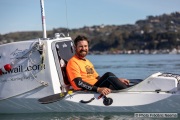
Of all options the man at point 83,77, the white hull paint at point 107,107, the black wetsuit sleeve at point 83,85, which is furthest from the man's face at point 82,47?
the white hull paint at point 107,107

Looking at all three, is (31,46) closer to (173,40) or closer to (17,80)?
(17,80)

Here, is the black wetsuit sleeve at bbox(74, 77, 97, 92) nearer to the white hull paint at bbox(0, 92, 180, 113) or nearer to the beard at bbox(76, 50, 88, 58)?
the white hull paint at bbox(0, 92, 180, 113)

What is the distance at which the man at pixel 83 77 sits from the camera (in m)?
8.33

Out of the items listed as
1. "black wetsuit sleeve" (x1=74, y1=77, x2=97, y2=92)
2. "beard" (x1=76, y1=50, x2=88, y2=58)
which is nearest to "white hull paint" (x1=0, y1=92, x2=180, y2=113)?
"black wetsuit sleeve" (x1=74, y1=77, x2=97, y2=92)

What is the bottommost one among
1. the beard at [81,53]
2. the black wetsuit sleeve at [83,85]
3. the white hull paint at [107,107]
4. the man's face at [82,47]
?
the white hull paint at [107,107]

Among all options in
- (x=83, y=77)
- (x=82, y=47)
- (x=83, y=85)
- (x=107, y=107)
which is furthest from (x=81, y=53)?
(x=107, y=107)

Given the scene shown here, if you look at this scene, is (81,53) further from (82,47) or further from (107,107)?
(107,107)

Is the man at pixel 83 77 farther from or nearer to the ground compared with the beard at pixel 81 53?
nearer to the ground

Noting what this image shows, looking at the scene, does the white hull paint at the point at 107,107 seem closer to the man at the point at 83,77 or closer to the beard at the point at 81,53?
the man at the point at 83,77

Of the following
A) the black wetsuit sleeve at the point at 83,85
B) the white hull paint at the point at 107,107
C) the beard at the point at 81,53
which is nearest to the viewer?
the white hull paint at the point at 107,107

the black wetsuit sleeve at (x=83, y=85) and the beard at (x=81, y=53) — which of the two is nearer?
the black wetsuit sleeve at (x=83, y=85)

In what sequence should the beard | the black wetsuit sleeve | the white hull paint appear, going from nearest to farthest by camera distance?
the white hull paint
the black wetsuit sleeve
the beard

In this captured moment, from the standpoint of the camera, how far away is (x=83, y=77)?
28.0 feet

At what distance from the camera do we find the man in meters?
8.33
